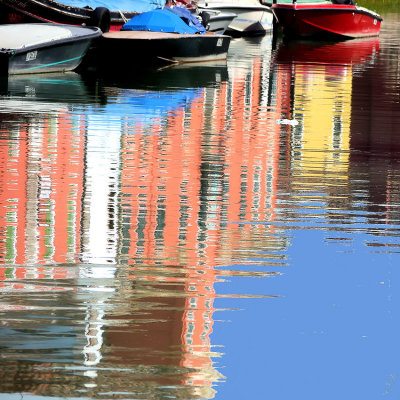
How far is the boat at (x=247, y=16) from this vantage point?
129ft

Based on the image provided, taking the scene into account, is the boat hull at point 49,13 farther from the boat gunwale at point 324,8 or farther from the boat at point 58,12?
the boat gunwale at point 324,8

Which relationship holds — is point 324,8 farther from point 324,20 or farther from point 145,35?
point 145,35

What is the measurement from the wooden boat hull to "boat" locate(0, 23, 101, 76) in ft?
4.59

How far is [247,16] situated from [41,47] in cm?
2044

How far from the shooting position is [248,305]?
621 centimetres

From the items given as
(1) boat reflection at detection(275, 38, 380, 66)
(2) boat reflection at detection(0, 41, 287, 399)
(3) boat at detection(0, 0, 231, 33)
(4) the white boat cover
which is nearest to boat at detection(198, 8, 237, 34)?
(1) boat reflection at detection(275, 38, 380, 66)

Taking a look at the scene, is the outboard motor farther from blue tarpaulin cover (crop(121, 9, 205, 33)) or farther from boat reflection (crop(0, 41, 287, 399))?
boat reflection (crop(0, 41, 287, 399))

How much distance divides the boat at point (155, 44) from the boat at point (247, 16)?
503 inches

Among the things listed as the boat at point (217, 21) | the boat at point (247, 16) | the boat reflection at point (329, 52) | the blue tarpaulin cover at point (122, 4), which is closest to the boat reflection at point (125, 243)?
the blue tarpaulin cover at point (122, 4)

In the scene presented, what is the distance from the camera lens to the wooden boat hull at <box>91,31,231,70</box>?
23703mm

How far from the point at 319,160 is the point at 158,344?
683 cm

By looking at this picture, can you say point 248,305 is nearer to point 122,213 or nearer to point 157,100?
point 122,213

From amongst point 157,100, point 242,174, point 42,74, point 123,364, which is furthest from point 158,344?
point 42,74

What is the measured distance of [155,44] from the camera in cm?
2414
